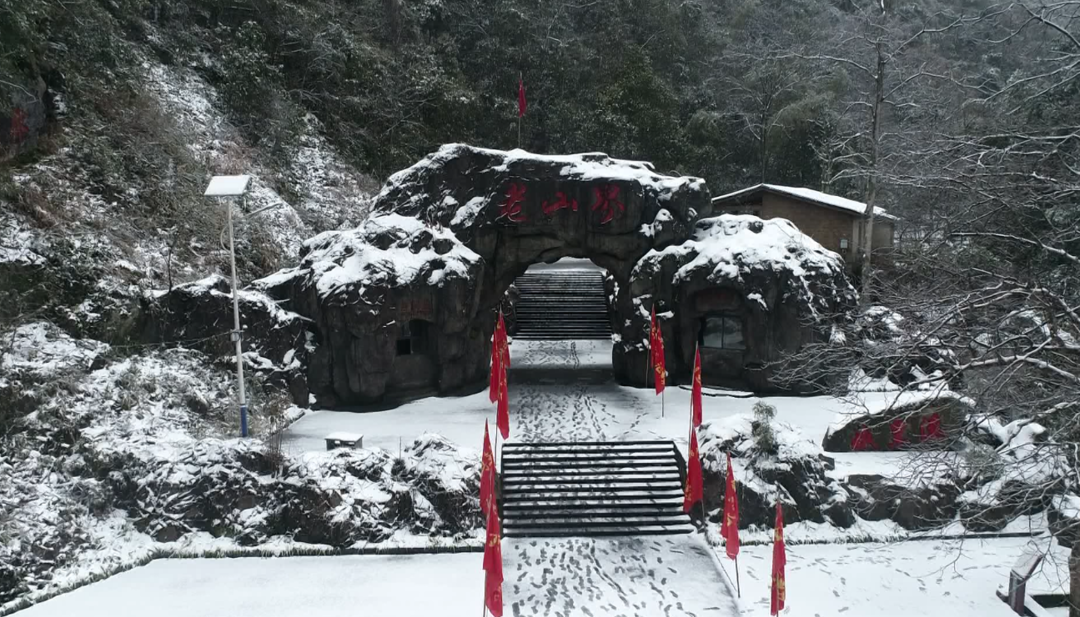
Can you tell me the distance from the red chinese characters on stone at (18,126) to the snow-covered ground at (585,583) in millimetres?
11324

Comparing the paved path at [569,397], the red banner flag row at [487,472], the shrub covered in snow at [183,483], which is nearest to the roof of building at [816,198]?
the paved path at [569,397]

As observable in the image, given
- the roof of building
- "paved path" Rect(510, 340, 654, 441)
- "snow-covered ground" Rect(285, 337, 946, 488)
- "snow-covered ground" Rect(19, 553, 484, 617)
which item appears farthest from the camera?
the roof of building

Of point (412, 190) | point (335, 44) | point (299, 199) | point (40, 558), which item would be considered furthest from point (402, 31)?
point (40, 558)

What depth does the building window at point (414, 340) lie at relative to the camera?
55.6ft

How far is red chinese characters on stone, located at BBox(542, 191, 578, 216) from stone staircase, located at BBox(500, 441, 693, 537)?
6618 mm

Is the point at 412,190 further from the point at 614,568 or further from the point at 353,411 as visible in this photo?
the point at 614,568

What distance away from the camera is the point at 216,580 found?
1034cm

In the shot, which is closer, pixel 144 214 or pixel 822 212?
pixel 144 214

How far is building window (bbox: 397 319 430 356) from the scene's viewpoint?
55.6 feet

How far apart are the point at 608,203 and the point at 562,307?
8.35m

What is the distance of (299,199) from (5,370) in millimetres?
12053

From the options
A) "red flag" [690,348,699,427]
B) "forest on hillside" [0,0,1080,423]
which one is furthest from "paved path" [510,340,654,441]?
"forest on hillside" [0,0,1080,423]

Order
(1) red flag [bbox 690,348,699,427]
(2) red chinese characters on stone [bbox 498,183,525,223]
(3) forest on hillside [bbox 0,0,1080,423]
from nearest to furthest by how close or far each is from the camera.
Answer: (3) forest on hillside [bbox 0,0,1080,423]
(1) red flag [bbox 690,348,699,427]
(2) red chinese characters on stone [bbox 498,183,525,223]

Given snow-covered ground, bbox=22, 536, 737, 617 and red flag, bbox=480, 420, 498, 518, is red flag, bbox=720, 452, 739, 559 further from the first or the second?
red flag, bbox=480, 420, 498, 518
